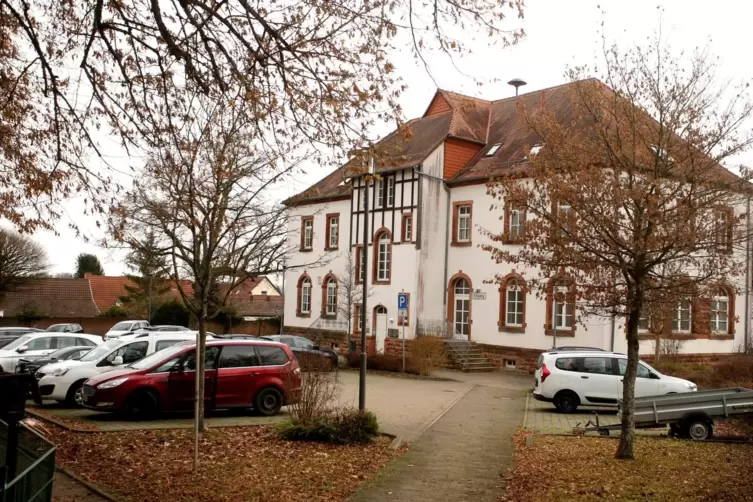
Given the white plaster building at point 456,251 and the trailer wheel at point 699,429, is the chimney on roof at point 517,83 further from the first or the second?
the trailer wheel at point 699,429

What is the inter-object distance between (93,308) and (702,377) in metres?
54.5

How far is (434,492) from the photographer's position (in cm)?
914

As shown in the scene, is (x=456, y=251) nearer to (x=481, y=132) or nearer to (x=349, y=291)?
(x=349, y=291)

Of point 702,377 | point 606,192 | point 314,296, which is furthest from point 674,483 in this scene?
point 314,296

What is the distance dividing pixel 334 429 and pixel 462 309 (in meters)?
22.5

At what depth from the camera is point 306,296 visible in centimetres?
4381

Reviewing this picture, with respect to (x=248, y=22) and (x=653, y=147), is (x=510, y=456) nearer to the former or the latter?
(x=653, y=147)

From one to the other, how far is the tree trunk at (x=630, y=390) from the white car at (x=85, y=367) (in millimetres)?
10545

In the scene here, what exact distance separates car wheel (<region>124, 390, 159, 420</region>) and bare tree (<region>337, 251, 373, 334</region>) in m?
21.4

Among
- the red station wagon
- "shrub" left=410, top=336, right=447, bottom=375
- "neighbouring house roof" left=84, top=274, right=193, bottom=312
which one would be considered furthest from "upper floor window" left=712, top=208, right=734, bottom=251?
"neighbouring house roof" left=84, top=274, right=193, bottom=312

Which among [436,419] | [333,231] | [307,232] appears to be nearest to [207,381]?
[436,419]

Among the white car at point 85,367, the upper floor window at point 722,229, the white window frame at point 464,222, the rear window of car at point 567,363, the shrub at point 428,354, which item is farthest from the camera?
the white window frame at point 464,222

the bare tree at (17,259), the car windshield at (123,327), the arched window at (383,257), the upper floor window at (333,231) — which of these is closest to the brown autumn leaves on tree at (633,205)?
the arched window at (383,257)

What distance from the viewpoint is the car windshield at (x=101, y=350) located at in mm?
18062
